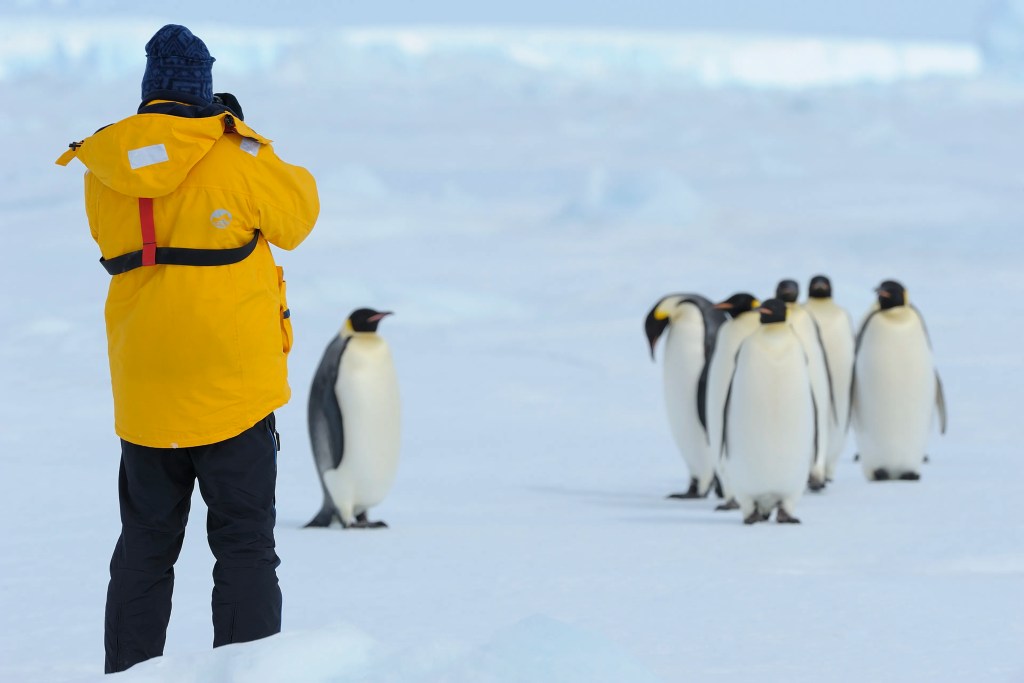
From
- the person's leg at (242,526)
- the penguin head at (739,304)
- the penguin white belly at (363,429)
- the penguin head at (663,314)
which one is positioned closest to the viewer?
the person's leg at (242,526)

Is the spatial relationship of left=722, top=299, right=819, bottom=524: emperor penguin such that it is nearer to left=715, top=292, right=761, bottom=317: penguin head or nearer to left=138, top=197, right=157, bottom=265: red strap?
left=715, top=292, right=761, bottom=317: penguin head

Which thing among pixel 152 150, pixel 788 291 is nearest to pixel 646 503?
pixel 788 291

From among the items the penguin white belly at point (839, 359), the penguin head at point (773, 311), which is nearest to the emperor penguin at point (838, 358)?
the penguin white belly at point (839, 359)

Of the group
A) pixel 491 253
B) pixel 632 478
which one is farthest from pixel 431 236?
pixel 632 478

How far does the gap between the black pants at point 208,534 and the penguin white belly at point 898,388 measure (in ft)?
14.8

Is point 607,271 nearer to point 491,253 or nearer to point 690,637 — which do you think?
point 491,253

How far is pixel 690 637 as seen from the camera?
2.96 metres

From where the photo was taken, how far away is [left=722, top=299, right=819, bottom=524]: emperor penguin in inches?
195

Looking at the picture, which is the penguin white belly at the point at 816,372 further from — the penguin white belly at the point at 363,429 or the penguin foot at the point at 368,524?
the penguin foot at the point at 368,524

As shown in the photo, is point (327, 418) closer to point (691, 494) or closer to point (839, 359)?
point (691, 494)

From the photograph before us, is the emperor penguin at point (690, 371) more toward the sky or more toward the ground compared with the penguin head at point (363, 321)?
more toward the ground

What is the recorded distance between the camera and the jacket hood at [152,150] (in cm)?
209

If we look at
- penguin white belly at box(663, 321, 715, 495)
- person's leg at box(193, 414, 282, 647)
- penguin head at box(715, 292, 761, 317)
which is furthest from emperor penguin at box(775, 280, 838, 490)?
person's leg at box(193, 414, 282, 647)

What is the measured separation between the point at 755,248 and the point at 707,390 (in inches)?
691
